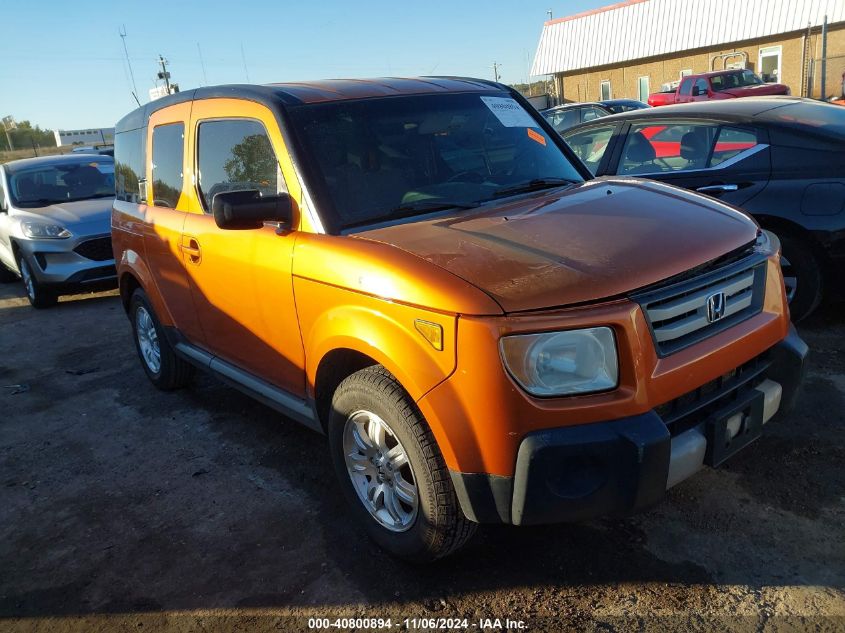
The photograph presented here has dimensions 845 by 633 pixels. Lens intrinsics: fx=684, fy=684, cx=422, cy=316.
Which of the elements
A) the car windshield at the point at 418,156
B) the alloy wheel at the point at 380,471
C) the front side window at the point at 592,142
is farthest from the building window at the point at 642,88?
the alloy wheel at the point at 380,471

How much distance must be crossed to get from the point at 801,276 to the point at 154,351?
4645 mm

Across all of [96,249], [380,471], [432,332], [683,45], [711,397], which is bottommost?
[380,471]

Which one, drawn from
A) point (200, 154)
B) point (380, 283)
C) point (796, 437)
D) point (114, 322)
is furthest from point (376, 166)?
point (114, 322)

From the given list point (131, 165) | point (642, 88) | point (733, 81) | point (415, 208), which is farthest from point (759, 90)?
point (415, 208)

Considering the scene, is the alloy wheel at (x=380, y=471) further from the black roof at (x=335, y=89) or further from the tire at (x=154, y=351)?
the tire at (x=154, y=351)

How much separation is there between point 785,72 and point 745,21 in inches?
103

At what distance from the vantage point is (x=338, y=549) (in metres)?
2.99

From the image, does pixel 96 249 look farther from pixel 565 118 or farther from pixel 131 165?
pixel 565 118

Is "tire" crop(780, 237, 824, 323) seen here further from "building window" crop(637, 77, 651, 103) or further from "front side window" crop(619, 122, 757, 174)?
"building window" crop(637, 77, 651, 103)

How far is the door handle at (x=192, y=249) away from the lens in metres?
3.81

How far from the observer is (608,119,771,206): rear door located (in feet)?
15.6

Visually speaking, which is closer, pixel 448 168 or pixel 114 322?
pixel 448 168

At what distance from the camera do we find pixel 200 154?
151 inches

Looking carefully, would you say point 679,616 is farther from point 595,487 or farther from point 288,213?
point 288,213
